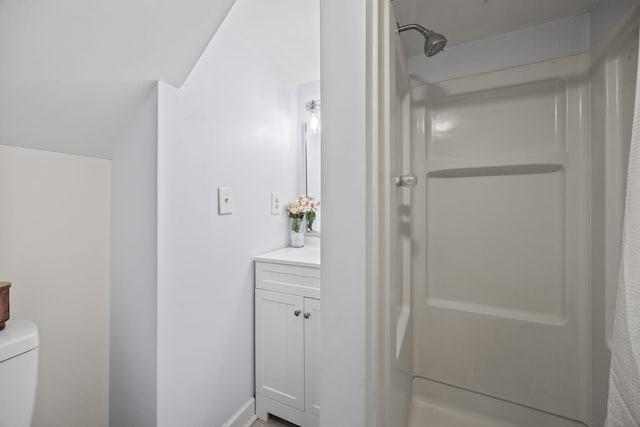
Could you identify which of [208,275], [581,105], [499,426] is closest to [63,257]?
[208,275]

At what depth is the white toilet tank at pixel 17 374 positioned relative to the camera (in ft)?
2.21

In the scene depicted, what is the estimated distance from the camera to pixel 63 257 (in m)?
0.97

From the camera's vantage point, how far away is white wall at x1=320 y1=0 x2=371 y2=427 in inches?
26.2

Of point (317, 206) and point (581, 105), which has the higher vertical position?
point (581, 105)

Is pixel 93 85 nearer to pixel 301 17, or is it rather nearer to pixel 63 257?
pixel 63 257

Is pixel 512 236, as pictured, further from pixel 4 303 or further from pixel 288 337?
pixel 4 303

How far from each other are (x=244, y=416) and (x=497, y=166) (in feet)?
5.92

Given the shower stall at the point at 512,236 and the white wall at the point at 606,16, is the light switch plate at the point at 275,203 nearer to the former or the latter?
the shower stall at the point at 512,236

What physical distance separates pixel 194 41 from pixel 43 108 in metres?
0.54

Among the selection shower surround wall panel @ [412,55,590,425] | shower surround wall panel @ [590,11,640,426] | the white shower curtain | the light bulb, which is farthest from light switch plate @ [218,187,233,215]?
shower surround wall panel @ [590,11,640,426]

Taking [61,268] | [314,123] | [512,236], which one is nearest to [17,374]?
[61,268]

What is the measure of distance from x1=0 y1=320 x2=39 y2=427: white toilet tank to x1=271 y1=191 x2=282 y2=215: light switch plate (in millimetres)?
1130

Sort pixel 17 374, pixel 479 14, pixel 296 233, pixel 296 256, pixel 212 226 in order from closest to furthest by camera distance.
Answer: pixel 17 374
pixel 479 14
pixel 212 226
pixel 296 256
pixel 296 233

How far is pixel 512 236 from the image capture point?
1240mm
